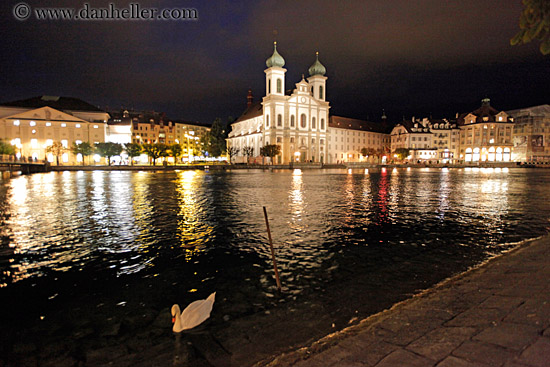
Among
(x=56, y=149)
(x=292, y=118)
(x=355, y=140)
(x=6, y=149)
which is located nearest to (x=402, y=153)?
(x=355, y=140)

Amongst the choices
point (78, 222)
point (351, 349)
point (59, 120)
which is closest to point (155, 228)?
→ point (78, 222)

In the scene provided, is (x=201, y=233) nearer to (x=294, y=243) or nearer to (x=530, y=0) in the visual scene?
(x=294, y=243)

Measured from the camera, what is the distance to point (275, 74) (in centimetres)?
9131

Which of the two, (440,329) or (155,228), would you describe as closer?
(440,329)

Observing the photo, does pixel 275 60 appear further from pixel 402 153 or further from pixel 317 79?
pixel 402 153

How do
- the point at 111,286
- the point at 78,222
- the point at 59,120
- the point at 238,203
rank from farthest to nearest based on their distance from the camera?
1. the point at 59,120
2. the point at 238,203
3. the point at 78,222
4. the point at 111,286

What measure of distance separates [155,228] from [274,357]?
8.35 metres

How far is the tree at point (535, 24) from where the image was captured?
13.3 feet

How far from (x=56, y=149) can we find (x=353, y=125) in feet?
303

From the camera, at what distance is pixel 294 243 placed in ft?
29.6

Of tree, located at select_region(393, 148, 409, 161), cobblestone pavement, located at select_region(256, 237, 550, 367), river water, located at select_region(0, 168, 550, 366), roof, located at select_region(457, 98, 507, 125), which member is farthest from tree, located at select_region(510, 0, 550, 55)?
roof, located at select_region(457, 98, 507, 125)

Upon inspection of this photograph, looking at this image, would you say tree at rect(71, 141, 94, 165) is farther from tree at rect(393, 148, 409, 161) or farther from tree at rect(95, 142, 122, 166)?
tree at rect(393, 148, 409, 161)

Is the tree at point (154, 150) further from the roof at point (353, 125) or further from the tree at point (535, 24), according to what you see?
the tree at point (535, 24)

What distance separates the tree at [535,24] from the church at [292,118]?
8643 centimetres
